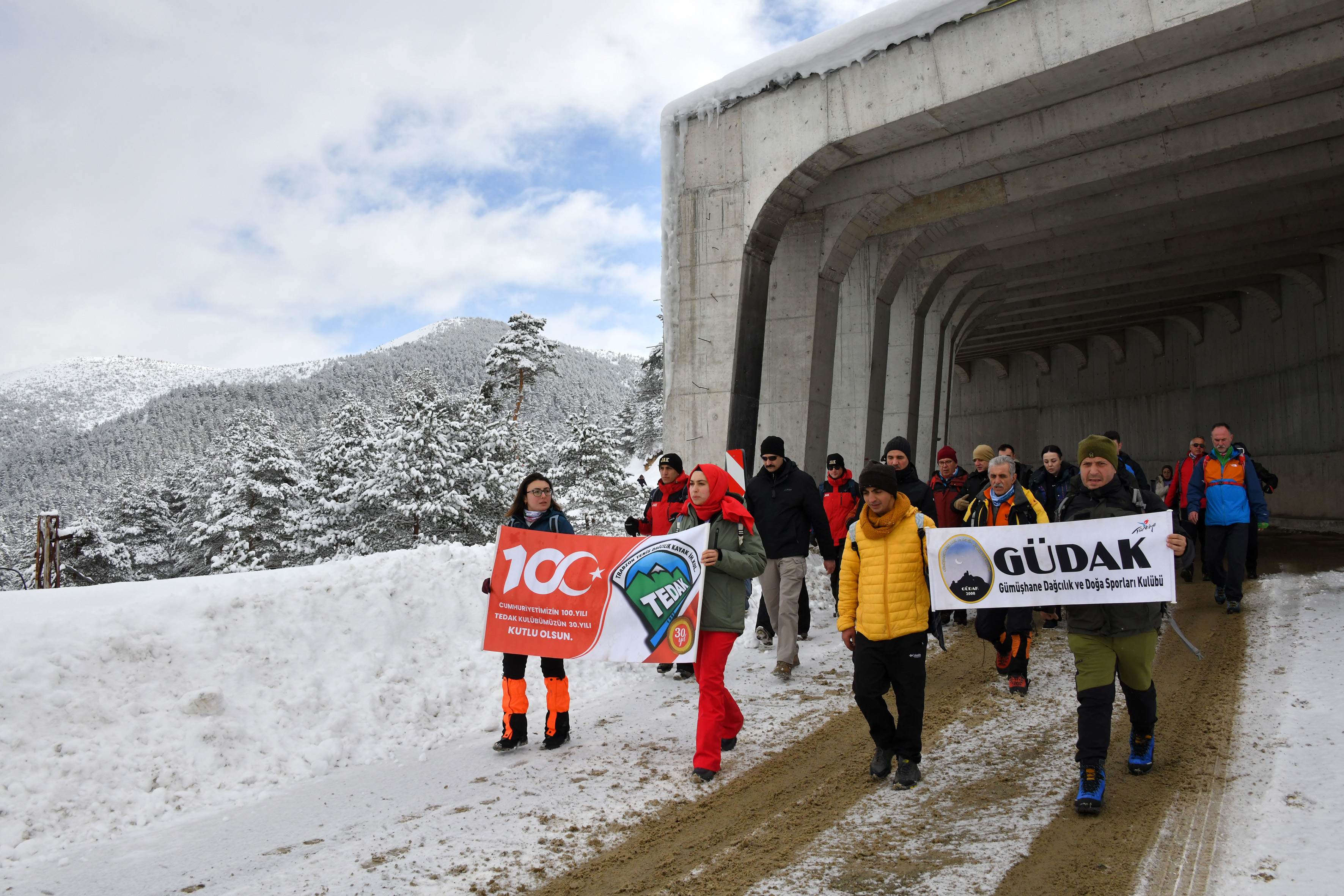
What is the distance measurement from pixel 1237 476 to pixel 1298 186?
11.9 metres

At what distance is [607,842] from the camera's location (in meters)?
4.22

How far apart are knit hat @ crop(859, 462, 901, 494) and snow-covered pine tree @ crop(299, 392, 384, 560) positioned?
35.1 m

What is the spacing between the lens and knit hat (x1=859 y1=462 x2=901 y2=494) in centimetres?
479

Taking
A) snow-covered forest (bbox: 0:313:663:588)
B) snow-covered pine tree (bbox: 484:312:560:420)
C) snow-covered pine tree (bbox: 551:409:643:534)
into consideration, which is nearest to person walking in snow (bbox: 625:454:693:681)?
snow-covered forest (bbox: 0:313:663:588)

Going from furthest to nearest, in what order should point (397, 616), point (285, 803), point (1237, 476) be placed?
point (1237, 476)
point (397, 616)
point (285, 803)

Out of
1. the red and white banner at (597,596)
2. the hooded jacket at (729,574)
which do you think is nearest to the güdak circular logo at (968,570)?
the hooded jacket at (729,574)

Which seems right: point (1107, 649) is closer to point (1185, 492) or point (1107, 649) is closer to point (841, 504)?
point (841, 504)

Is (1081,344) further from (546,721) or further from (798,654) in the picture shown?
(546,721)

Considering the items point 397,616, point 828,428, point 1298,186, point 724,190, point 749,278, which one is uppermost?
point 1298,186

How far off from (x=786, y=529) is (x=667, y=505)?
3.64 ft

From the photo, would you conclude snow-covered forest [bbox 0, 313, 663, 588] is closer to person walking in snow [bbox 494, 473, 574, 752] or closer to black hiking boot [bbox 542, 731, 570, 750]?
person walking in snow [bbox 494, 473, 574, 752]

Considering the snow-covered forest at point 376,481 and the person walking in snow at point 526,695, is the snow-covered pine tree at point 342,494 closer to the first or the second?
the snow-covered forest at point 376,481

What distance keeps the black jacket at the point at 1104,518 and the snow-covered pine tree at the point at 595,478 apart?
1530 inches

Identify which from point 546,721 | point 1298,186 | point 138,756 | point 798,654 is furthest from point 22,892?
point 1298,186
